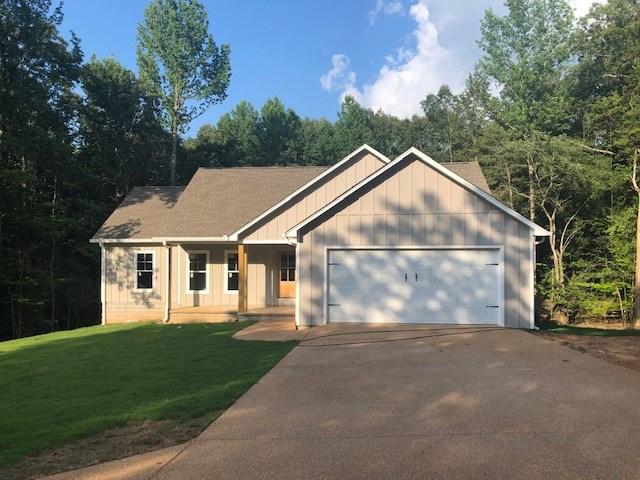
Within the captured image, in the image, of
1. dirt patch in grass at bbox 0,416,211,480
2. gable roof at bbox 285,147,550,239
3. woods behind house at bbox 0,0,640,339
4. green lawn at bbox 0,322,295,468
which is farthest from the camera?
woods behind house at bbox 0,0,640,339

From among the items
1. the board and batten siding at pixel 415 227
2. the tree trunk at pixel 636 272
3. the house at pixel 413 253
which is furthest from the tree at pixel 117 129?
the tree trunk at pixel 636 272

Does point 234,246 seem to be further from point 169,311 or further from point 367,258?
point 367,258

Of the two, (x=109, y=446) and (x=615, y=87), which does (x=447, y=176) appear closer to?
(x=109, y=446)

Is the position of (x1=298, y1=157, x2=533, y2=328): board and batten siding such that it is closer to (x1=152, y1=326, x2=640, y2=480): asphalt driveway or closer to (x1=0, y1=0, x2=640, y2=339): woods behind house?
(x1=152, y1=326, x2=640, y2=480): asphalt driveway

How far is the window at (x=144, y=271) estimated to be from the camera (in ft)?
60.2

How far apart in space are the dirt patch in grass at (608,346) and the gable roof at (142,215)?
12949mm

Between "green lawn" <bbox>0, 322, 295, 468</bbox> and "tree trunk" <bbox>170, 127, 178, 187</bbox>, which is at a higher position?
"tree trunk" <bbox>170, 127, 178, 187</bbox>

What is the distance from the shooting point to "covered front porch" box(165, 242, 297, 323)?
59.0 ft

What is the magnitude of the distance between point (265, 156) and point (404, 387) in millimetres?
37689

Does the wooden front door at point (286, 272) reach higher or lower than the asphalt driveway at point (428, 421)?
higher

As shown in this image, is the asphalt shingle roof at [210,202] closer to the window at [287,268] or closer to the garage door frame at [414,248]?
the window at [287,268]

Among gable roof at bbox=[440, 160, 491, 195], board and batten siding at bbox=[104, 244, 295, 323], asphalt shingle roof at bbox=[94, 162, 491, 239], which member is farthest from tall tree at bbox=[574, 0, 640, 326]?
board and batten siding at bbox=[104, 244, 295, 323]

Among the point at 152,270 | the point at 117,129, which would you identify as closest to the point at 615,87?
Result: the point at 152,270

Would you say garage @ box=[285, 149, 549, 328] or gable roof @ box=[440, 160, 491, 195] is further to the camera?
gable roof @ box=[440, 160, 491, 195]
